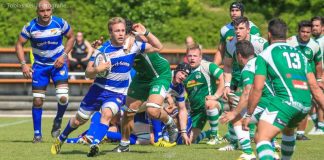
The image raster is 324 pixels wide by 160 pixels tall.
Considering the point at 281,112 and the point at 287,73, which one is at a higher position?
the point at 287,73

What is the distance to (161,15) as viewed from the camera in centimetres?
2631

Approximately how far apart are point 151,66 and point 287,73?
407cm

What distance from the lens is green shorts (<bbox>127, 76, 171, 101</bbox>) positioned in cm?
1255

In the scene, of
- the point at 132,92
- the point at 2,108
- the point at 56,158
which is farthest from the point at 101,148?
the point at 2,108

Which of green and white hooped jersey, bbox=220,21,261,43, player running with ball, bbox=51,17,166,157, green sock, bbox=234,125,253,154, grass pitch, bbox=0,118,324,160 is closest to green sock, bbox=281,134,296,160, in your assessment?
green sock, bbox=234,125,253,154

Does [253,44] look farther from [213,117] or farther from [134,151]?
[134,151]

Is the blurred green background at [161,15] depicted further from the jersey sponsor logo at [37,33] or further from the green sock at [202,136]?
the jersey sponsor logo at [37,33]

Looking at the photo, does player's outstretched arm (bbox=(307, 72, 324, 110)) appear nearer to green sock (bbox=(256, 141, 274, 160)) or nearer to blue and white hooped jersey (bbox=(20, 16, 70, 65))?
green sock (bbox=(256, 141, 274, 160))

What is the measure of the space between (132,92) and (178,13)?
1405cm

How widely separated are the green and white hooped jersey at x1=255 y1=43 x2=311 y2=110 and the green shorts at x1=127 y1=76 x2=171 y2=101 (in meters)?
3.81

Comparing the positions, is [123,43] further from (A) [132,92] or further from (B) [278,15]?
(B) [278,15]

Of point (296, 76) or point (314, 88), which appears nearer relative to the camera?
point (296, 76)

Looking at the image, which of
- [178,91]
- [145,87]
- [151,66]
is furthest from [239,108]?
[178,91]

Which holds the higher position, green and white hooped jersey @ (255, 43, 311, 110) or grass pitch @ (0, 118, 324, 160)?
green and white hooped jersey @ (255, 43, 311, 110)
